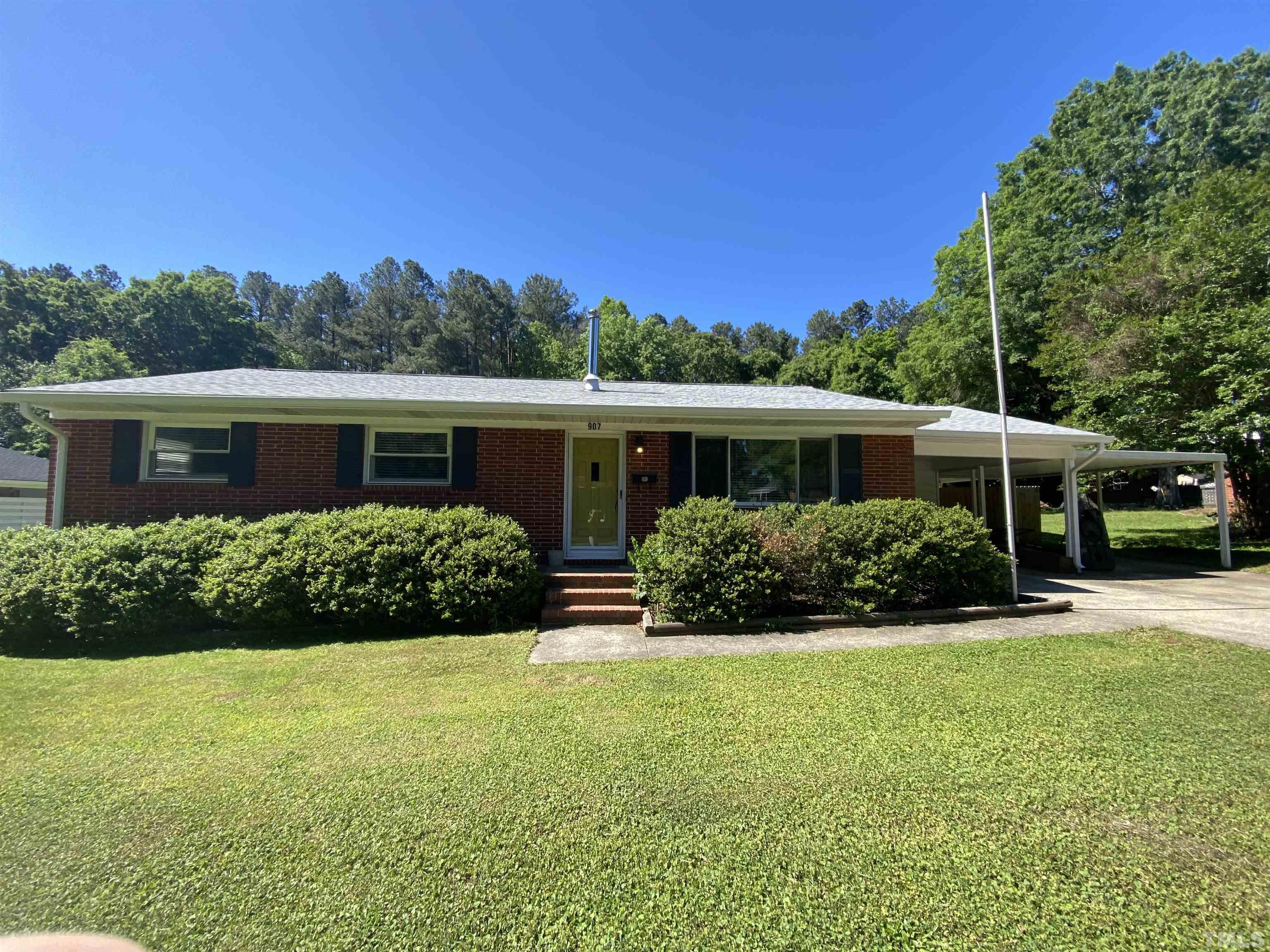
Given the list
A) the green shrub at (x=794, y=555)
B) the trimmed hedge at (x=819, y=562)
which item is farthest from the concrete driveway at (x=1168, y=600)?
the green shrub at (x=794, y=555)

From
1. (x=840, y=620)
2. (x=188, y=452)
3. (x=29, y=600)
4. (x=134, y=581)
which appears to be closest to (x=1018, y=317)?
(x=840, y=620)

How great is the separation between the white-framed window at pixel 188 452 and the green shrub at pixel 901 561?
8.63 metres

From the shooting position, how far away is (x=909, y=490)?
8570mm

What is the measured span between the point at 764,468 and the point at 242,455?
26.6 ft

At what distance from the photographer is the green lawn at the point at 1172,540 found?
38.8 feet

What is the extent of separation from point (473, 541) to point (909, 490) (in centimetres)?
708

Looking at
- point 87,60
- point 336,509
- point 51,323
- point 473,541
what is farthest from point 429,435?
point 51,323

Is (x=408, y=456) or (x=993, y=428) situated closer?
(x=408, y=456)

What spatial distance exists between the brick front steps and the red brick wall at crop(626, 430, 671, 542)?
999 mm

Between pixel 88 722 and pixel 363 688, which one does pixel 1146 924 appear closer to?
pixel 363 688

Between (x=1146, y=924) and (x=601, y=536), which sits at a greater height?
(x=601, y=536)

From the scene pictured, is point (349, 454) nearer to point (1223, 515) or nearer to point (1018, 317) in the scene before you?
point (1223, 515)

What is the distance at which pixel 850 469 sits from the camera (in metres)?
8.38

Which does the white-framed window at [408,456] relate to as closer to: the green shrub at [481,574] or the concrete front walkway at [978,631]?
the green shrub at [481,574]
